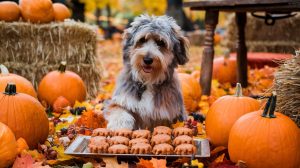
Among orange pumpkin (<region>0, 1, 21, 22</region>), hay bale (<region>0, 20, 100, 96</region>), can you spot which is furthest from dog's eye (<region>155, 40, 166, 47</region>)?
orange pumpkin (<region>0, 1, 21, 22</region>)

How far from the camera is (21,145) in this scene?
10.3 feet

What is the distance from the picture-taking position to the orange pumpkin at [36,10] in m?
5.68

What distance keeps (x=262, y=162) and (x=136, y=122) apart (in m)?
1.35

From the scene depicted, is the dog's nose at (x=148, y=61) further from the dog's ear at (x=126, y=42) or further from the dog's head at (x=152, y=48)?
the dog's ear at (x=126, y=42)

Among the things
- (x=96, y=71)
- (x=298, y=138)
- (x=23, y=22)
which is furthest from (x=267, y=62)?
(x=298, y=138)

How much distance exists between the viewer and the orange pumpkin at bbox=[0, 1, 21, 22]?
5551mm

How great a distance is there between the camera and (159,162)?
2.86 meters

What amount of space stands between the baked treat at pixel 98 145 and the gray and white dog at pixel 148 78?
1.84 ft

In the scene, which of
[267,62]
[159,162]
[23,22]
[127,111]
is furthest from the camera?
[267,62]

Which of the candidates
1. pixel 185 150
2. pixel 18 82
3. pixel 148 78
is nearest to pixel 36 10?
pixel 18 82

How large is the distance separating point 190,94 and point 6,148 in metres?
2.67

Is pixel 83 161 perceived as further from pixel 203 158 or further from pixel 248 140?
pixel 248 140

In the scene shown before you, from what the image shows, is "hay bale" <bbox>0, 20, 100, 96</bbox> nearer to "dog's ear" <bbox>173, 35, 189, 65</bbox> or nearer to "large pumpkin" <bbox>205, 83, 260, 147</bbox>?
"dog's ear" <bbox>173, 35, 189, 65</bbox>

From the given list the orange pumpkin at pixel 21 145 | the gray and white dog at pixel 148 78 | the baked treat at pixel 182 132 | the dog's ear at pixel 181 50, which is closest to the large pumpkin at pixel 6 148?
the orange pumpkin at pixel 21 145
